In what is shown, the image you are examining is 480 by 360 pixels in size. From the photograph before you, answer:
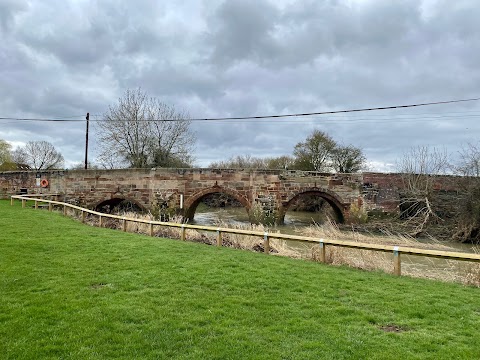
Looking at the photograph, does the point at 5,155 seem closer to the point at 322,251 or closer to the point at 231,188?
the point at 231,188

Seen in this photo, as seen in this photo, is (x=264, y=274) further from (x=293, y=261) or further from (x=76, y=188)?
(x=76, y=188)

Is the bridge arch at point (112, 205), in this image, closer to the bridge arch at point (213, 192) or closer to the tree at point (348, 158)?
the bridge arch at point (213, 192)

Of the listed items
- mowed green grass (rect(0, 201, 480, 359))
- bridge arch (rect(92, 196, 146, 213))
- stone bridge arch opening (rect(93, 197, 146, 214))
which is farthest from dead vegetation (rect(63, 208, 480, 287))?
stone bridge arch opening (rect(93, 197, 146, 214))

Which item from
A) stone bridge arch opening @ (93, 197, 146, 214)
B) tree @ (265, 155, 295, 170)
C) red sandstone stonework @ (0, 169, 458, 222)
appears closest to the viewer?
red sandstone stonework @ (0, 169, 458, 222)

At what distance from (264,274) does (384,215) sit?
15300 mm

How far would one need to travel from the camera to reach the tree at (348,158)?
31.1 metres

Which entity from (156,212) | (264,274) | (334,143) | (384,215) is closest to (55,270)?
(264,274)

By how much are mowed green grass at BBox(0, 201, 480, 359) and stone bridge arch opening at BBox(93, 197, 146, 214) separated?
14.5 metres

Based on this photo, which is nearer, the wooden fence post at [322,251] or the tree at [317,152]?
the wooden fence post at [322,251]

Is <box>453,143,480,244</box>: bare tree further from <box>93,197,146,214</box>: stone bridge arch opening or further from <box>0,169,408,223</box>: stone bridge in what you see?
<box>93,197,146,214</box>: stone bridge arch opening

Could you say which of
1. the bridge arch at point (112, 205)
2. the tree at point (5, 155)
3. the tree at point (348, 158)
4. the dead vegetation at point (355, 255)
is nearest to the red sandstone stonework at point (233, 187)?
the bridge arch at point (112, 205)

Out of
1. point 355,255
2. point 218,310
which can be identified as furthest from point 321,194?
point 218,310

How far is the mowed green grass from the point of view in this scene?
11.1 ft

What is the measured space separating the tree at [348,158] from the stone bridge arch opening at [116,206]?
16.6 metres
